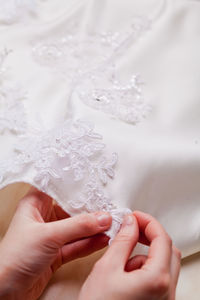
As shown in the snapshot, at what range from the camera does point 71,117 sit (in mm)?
864

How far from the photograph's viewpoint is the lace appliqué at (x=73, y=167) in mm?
746

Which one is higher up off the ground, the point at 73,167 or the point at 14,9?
the point at 14,9

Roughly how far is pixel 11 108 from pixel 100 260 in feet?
1.58

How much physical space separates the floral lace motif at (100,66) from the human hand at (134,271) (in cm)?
33

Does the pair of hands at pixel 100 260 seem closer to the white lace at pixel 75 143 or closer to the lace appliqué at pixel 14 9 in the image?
the white lace at pixel 75 143

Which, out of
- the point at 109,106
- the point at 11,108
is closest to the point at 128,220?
the point at 109,106

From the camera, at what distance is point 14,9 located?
1216mm

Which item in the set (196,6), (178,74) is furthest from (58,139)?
(196,6)

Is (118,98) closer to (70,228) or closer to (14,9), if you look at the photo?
(70,228)

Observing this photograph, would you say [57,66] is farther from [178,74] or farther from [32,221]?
[32,221]

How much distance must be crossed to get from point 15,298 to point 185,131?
23.1 inches

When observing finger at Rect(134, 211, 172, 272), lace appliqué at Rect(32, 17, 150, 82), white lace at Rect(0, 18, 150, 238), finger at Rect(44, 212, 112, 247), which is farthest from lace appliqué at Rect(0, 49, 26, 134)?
finger at Rect(134, 211, 172, 272)

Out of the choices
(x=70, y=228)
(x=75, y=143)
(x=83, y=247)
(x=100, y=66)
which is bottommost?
(x=83, y=247)

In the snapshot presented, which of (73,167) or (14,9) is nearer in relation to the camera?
(73,167)
